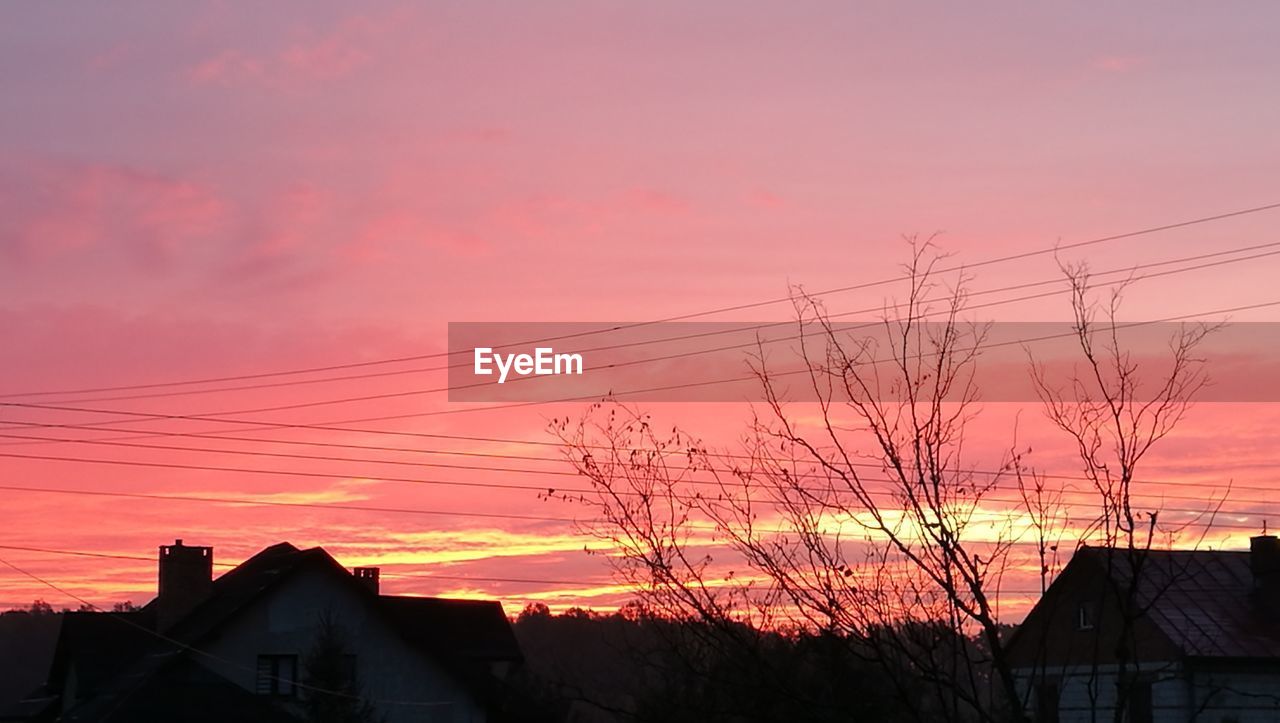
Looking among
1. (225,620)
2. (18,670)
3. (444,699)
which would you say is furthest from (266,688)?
(18,670)

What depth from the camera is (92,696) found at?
1772 inches

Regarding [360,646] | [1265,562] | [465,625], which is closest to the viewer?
[360,646]

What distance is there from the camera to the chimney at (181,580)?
158 ft

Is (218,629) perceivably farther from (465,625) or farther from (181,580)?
(465,625)

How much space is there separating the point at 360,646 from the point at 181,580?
24.6 feet

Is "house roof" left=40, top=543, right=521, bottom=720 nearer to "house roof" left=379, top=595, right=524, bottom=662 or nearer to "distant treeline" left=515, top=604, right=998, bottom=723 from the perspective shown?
"house roof" left=379, top=595, right=524, bottom=662

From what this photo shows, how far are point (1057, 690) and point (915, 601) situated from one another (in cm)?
95

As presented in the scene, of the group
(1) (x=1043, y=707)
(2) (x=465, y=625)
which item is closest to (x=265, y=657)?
(2) (x=465, y=625)

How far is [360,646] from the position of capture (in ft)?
148

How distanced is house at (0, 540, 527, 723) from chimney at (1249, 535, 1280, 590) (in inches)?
941

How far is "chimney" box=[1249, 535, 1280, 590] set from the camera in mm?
46531

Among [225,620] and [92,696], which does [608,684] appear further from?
[92,696]

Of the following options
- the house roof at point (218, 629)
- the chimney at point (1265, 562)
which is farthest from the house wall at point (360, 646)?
the chimney at point (1265, 562)

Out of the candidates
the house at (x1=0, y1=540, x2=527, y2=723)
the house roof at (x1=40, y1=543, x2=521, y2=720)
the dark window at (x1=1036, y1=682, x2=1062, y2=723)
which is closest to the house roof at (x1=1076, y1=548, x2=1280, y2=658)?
the house at (x1=0, y1=540, x2=527, y2=723)
